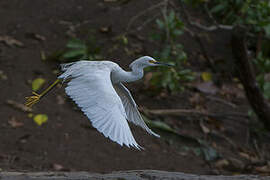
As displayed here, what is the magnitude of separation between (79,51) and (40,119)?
1.21 m

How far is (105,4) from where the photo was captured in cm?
785

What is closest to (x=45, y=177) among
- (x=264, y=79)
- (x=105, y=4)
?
(x=264, y=79)

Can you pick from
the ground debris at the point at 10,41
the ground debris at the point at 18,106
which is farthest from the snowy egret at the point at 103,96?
the ground debris at the point at 10,41

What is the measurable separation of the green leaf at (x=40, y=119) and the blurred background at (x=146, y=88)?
0.04 ft

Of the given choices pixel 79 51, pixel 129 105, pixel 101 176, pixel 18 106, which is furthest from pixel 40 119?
pixel 101 176

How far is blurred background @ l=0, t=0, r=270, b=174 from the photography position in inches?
213

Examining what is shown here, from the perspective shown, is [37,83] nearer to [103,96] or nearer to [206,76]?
[206,76]

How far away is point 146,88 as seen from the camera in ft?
21.9

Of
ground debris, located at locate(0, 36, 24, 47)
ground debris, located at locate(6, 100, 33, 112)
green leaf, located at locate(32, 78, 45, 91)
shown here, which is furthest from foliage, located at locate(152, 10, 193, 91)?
ground debris, located at locate(0, 36, 24, 47)

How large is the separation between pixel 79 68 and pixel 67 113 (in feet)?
7.11

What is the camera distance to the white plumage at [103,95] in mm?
3037

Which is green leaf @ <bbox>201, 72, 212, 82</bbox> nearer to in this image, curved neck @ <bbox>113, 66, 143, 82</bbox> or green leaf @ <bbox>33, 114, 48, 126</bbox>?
green leaf @ <bbox>33, 114, 48, 126</bbox>

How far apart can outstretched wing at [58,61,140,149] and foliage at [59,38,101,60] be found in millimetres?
2626

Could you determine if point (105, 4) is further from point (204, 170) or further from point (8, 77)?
point (204, 170)
